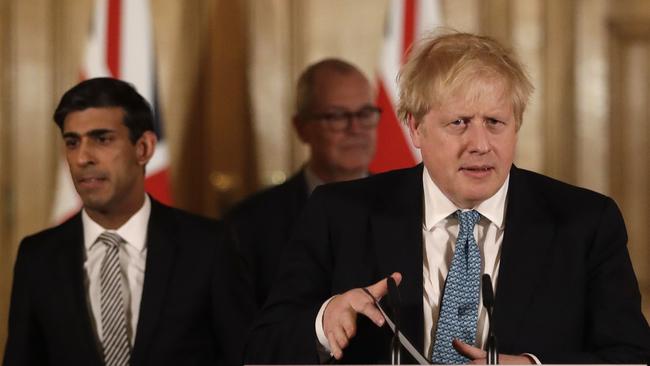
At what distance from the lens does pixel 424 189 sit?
2.39 metres

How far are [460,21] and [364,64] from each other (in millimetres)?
436

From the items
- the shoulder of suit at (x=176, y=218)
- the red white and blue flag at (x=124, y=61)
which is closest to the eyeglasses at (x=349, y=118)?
the red white and blue flag at (x=124, y=61)

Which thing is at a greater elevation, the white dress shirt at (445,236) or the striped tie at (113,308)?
the white dress shirt at (445,236)

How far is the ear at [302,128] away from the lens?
13.7 feet

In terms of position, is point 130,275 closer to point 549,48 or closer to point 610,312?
point 610,312

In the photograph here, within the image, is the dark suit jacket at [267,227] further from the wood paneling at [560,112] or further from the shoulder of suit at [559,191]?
the shoulder of suit at [559,191]

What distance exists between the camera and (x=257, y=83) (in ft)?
15.3

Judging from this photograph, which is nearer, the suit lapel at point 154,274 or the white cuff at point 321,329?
the white cuff at point 321,329

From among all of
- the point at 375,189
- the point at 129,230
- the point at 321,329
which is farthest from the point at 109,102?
the point at 321,329

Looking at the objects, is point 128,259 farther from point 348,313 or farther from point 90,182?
point 348,313

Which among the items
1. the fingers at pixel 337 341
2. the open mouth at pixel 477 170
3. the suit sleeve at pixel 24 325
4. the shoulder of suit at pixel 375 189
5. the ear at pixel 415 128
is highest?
the ear at pixel 415 128

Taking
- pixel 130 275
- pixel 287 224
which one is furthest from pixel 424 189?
pixel 287 224

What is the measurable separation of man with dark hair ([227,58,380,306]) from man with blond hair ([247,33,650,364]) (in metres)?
1.44

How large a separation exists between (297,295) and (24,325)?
2.96ft
